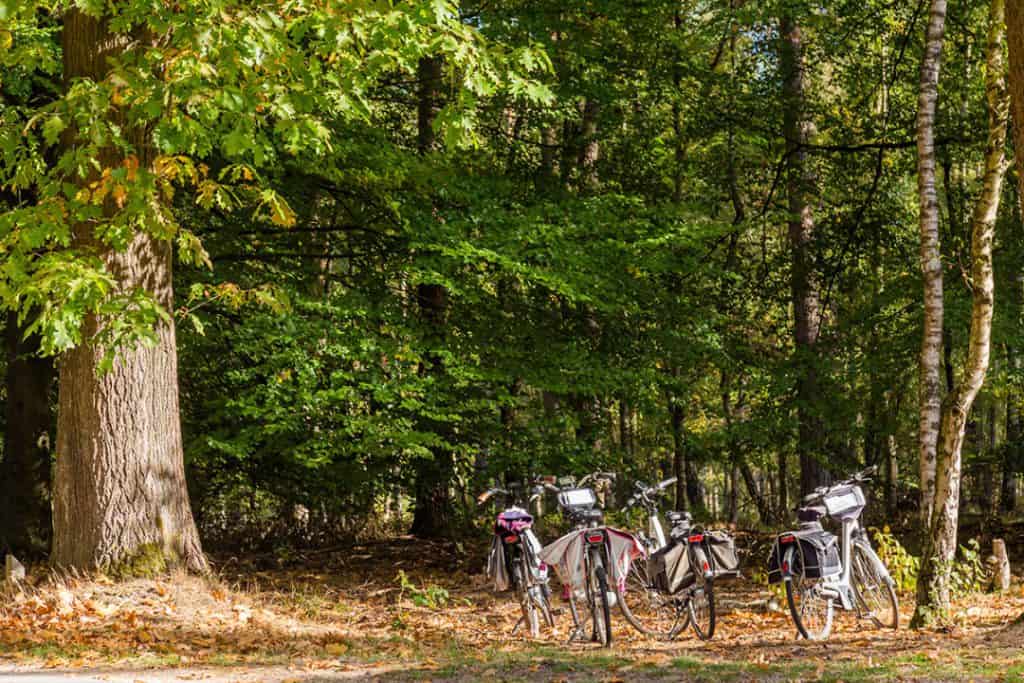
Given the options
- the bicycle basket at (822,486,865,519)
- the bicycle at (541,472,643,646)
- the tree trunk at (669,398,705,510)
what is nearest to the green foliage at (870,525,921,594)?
the bicycle basket at (822,486,865,519)

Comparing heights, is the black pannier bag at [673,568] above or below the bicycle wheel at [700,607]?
above

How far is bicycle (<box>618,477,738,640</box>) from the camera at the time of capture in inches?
345

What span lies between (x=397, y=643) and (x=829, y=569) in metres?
3.63

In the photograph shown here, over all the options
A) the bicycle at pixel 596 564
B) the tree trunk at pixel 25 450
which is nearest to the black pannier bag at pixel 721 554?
the bicycle at pixel 596 564

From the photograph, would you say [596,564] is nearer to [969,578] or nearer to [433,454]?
[969,578]

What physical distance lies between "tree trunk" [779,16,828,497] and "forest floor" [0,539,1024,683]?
446 centimetres

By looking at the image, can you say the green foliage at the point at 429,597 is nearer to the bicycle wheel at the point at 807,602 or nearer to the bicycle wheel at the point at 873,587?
the bicycle wheel at the point at 807,602

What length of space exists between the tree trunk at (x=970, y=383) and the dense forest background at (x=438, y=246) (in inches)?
56.4

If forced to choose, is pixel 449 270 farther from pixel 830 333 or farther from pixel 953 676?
pixel 953 676

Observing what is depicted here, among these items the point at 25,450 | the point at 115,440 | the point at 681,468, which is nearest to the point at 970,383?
the point at 115,440

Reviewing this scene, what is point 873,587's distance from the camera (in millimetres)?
9102

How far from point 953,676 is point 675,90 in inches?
461

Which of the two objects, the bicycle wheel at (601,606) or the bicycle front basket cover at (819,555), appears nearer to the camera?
the bicycle wheel at (601,606)

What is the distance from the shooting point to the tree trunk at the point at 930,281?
9.66 meters
